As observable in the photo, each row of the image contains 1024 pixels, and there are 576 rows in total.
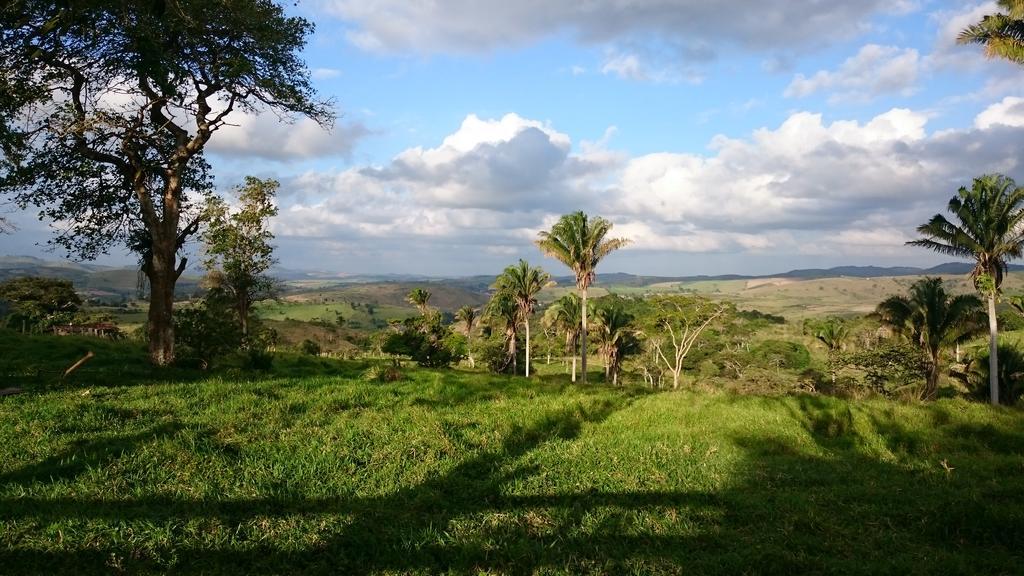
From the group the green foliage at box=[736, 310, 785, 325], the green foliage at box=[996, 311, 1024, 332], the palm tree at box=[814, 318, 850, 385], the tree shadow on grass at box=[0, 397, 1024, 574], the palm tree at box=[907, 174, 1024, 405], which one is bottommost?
the green foliage at box=[736, 310, 785, 325]

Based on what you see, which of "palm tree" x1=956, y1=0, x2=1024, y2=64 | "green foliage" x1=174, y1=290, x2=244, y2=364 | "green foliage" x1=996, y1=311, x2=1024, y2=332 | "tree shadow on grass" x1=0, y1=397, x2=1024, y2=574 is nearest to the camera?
"tree shadow on grass" x1=0, y1=397, x2=1024, y2=574

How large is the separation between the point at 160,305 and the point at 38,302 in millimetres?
41060

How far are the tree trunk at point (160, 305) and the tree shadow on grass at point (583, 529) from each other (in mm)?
9716

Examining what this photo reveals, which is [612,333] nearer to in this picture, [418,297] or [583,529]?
[418,297]

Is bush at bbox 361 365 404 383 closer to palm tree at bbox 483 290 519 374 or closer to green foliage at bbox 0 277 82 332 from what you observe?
green foliage at bbox 0 277 82 332

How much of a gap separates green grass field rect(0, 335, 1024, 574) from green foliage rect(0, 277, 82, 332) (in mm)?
39858

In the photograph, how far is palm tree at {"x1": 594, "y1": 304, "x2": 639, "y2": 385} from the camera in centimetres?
5690

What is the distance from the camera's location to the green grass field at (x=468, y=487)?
A: 5.38m

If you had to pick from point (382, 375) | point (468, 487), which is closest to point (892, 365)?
point (382, 375)

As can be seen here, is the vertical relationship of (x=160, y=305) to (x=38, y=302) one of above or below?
above

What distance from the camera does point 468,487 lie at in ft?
24.6

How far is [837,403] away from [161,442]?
15.6 meters

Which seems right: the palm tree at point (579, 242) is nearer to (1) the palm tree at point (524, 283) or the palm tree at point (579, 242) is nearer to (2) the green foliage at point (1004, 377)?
(1) the palm tree at point (524, 283)

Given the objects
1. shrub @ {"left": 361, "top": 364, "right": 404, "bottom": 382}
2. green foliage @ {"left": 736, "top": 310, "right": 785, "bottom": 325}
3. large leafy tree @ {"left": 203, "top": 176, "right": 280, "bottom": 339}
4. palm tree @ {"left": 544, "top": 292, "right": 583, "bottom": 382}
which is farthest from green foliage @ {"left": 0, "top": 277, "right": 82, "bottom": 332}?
green foliage @ {"left": 736, "top": 310, "right": 785, "bottom": 325}
